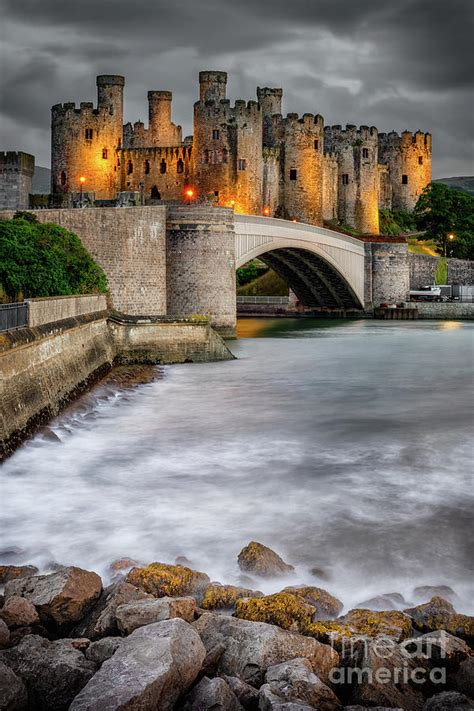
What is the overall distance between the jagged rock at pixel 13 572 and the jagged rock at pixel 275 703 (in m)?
2.57

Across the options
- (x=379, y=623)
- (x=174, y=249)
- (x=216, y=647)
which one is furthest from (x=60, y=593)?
(x=174, y=249)

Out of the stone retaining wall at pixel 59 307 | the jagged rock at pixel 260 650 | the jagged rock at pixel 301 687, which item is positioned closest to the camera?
the jagged rock at pixel 301 687

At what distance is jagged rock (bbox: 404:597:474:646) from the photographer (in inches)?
223

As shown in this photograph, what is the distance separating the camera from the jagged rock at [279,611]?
5715 mm

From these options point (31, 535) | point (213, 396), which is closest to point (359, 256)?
point (213, 396)

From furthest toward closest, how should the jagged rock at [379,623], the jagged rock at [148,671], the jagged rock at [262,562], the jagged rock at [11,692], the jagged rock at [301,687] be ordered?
the jagged rock at [262,562] < the jagged rock at [379,623] < the jagged rock at [301,687] < the jagged rock at [11,692] < the jagged rock at [148,671]

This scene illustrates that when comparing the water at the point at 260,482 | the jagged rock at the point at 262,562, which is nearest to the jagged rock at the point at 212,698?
the water at the point at 260,482

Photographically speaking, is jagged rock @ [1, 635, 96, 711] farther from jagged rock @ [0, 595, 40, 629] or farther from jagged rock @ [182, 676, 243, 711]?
jagged rock @ [182, 676, 243, 711]

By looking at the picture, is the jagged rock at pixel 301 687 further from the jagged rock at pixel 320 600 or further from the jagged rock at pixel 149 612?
the jagged rock at pixel 320 600

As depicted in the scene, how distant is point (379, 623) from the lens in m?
5.69

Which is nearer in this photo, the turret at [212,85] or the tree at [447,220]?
the turret at [212,85]

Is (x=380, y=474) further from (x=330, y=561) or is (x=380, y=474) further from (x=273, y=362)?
(x=273, y=362)

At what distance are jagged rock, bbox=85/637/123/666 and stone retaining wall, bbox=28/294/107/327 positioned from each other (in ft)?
27.5

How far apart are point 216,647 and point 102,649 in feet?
2.15
